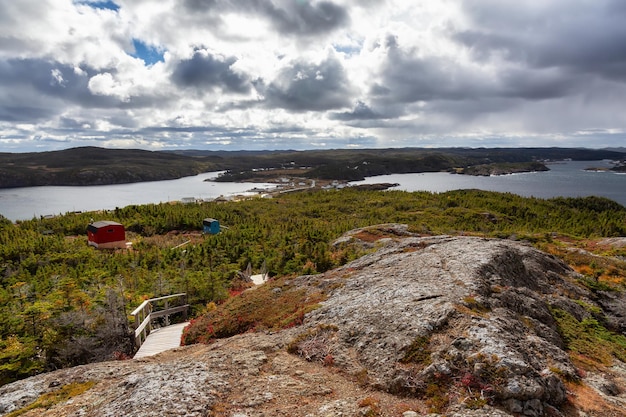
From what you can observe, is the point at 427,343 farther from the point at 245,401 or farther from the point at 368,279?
the point at 368,279

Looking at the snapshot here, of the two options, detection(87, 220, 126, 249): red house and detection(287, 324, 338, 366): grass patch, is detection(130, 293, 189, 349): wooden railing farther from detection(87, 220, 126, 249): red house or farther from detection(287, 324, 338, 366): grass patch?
detection(87, 220, 126, 249): red house

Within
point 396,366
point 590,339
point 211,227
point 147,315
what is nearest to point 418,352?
point 396,366

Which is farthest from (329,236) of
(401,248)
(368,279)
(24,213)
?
(24,213)

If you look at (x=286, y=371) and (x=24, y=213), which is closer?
(x=286, y=371)

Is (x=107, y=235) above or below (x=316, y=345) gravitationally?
below

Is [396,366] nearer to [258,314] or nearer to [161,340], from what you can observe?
[258,314]

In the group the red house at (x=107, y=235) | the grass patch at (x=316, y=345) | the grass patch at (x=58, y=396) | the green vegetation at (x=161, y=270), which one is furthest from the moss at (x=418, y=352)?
the red house at (x=107, y=235)

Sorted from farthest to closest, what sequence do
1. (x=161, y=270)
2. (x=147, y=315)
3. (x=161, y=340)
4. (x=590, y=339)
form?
(x=161, y=270) → (x=147, y=315) → (x=161, y=340) → (x=590, y=339)
